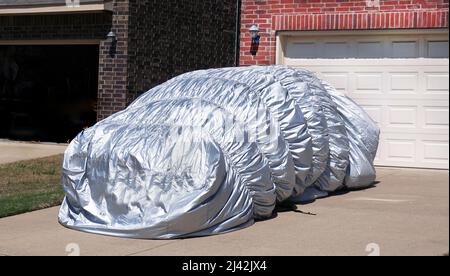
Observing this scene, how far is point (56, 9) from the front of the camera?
15.4m

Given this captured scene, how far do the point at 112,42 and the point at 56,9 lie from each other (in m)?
1.41

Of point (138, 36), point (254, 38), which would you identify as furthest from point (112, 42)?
point (254, 38)

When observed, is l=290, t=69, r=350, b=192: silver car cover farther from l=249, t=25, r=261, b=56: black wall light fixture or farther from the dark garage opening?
the dark garage opening

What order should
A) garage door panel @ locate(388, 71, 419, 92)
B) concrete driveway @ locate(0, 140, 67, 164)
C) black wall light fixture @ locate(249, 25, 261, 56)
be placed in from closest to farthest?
1. garage door panel @ locate(388, 71, 419, 92)
2. black wall light fixture @ locate(249, 25, 261, 56)
3. concrete driveway @ locate(0, 140, 67, 164)

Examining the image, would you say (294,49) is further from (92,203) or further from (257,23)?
(92,203)

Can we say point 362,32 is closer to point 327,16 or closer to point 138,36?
point 327,16

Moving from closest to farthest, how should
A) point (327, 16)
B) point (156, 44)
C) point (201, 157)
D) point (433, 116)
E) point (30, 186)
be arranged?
point (201, 157), point (30, 186), point (433, 116), point (327, 16), point (156, 44)

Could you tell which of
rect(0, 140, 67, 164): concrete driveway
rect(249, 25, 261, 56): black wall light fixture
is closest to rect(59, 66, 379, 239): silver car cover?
rect(249, 25, 261, 56): black wall light fixture

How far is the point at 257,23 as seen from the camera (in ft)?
44.4

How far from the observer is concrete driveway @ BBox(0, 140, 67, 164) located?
46.1 ft

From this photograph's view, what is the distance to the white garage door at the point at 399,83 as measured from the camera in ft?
39.8

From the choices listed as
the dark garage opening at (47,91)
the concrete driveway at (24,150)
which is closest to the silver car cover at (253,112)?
the concrete driveway at (24,150)

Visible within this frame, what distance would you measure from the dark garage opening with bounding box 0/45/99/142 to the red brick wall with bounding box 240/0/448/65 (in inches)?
166
